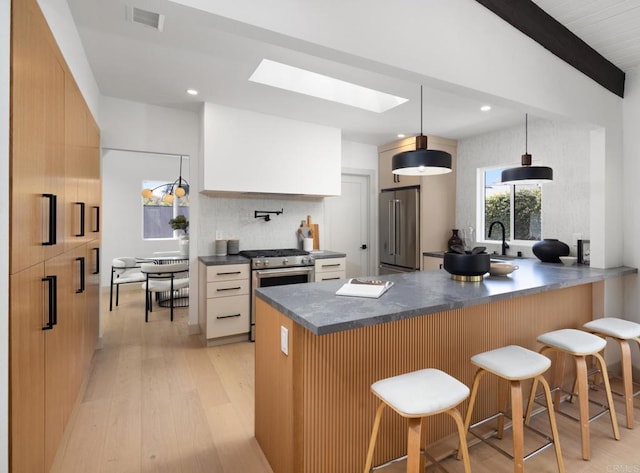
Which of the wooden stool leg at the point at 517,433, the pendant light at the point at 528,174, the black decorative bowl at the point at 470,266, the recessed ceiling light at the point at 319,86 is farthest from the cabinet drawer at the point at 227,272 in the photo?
the wooden stool leg at the point at 517,433

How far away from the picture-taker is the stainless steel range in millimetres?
3697

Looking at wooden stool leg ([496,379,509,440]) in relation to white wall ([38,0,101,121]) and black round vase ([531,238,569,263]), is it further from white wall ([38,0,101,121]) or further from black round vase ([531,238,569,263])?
white wall ([38,0,101,121])

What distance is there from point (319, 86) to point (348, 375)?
8.95ft

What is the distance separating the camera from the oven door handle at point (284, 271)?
370cm

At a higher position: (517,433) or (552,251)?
(552,251)

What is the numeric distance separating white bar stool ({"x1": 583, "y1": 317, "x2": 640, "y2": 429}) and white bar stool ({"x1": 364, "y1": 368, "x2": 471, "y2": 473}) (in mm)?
1563

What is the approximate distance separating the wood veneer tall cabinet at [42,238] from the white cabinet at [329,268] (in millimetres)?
2417

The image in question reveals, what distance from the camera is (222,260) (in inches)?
144

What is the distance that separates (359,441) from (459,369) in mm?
771

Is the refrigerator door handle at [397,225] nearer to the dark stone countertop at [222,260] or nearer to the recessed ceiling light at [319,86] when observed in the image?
the recessed ceiling light at [319,86]

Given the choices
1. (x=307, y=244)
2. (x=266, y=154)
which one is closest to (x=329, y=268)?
(x=307, y=244)

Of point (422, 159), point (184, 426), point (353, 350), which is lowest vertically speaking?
point (184, 426)

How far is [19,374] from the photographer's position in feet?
3.79

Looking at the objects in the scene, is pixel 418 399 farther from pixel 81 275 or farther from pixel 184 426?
pixel 81 275
